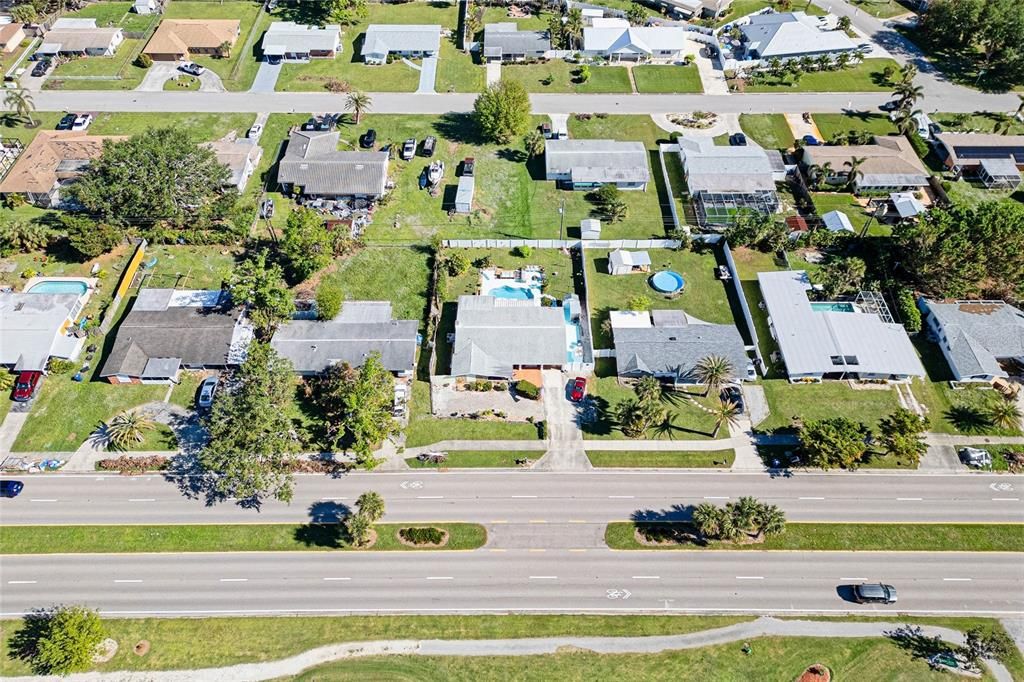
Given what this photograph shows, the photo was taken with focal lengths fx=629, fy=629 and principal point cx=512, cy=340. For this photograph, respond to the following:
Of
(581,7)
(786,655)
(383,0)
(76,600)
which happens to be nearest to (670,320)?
(786,655)

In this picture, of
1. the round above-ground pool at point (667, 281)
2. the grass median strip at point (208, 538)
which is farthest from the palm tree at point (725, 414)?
the grass median strip at point (208, 538)

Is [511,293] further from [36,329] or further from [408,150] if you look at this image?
[36,329]

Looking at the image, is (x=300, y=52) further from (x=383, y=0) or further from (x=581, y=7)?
(x=581, y=7)

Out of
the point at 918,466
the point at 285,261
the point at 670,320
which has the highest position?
the point at 285,261

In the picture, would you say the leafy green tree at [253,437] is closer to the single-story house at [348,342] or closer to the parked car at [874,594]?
the single-story house at [348,342]

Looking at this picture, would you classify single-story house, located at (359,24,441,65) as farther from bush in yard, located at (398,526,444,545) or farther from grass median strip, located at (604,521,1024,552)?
grass median strip, located at (604,521,1024,552)

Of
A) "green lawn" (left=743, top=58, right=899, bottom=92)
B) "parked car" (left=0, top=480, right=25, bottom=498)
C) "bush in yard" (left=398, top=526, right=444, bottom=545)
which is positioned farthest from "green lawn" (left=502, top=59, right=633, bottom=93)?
"parked car" (left=0, top=480, right=25, bottom=498)

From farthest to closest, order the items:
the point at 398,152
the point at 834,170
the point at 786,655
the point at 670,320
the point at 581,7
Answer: the point at 581,7 < the point at 398,152 < the point at 834,170 < the point at 670,320 < the point at 786,655
